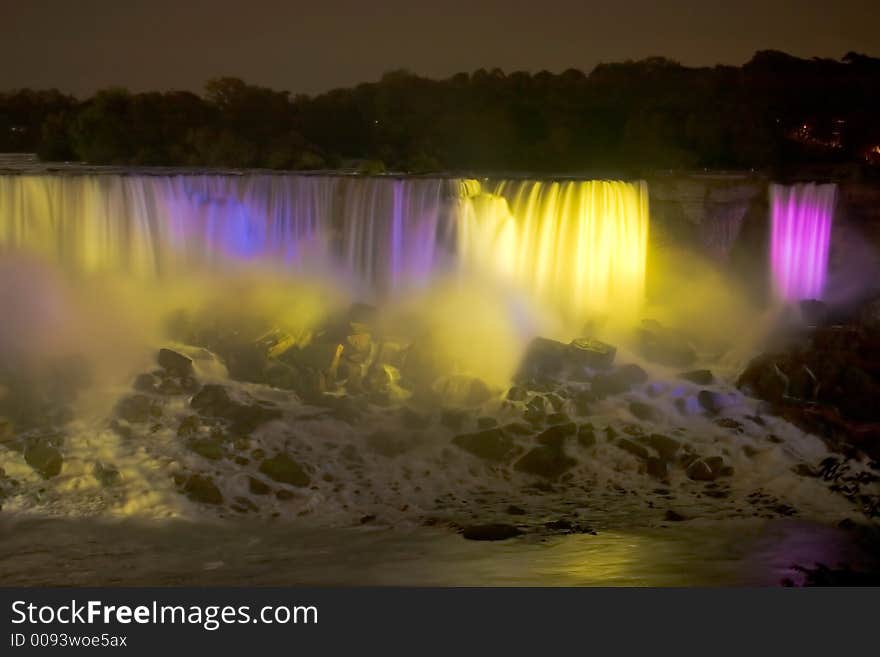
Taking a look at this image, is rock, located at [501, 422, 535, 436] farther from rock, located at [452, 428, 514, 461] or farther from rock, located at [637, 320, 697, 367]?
rock, located at [637, 320, 697, 367]

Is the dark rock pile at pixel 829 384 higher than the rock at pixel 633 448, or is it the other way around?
the dark rock pile at pixel 829 384

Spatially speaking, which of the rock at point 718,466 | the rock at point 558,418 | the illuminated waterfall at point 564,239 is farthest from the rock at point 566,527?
the illuminated waterfall at point 564,239

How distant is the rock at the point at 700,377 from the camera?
16.4 m

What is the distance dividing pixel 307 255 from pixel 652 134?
1159 centimetres

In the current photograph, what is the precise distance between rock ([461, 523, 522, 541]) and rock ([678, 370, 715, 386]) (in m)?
6.31

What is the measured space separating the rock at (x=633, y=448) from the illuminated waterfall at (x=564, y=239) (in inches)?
213

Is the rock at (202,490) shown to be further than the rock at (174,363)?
No

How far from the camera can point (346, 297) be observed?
19.2m

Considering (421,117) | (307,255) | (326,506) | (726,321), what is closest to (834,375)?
(726,321)

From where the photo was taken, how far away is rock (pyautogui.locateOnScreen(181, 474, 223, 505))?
12.1 m

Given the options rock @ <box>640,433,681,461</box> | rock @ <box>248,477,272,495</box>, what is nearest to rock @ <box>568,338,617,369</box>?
rock @ <box>640,433,681,461</box>

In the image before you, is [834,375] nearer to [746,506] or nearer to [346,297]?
[746,506]

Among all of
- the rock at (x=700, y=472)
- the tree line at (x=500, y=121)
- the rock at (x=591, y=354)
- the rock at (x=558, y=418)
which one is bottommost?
the rock at (x=700, y=472)

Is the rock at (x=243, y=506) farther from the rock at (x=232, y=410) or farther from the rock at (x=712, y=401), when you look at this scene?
the rock at (x=712, y=401)
